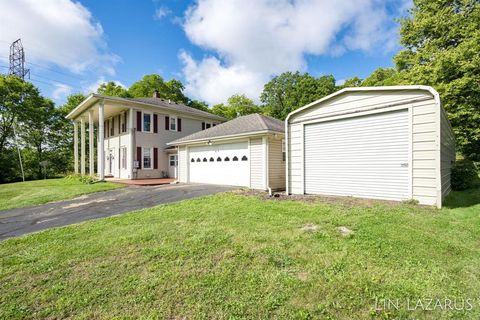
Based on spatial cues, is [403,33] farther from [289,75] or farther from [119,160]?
[119,160]

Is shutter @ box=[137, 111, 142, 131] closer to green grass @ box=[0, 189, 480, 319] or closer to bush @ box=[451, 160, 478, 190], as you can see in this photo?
green grass @ box=[0, 189, 480, 319]

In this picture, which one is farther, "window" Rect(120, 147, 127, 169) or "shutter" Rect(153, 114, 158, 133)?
"shutter" Rect(153, 114, 158, 133)

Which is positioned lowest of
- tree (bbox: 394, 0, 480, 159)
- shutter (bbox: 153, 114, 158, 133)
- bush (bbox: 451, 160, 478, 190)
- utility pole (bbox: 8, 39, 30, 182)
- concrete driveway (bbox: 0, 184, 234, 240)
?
concrete driveway (bbox: 0, 184, 234, 240)

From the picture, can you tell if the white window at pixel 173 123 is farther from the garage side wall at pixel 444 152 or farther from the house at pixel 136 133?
the garage side wall at pixel 444 152

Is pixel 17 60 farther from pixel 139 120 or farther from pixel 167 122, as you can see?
pixel 167 122

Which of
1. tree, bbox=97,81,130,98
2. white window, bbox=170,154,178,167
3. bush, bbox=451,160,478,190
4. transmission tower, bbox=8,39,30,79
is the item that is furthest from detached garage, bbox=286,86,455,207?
transmission tower, bbox=8,39,30,79

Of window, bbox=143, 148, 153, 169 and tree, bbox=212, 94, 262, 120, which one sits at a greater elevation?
tree, bbox=212, 94, 262, 120

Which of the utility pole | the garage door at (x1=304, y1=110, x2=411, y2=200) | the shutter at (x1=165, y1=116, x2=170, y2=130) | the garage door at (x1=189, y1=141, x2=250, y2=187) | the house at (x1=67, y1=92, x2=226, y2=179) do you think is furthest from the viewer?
the utility pole

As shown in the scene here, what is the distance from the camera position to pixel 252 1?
9.41 meters

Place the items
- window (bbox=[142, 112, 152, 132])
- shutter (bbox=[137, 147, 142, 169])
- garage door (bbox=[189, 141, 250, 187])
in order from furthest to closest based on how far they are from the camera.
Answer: window (bbox=[142, 112, 152, 132])
shutter (bbox=[137, 147, 142, 169])
garage door (bbox=[189, 141, 250, 187])

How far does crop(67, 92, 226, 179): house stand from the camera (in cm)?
1636

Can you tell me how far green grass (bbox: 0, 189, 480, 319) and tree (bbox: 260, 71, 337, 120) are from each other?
30.5m

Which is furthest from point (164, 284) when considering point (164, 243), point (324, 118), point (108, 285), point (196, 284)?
point (324, 118)

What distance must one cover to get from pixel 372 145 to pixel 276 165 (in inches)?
181
